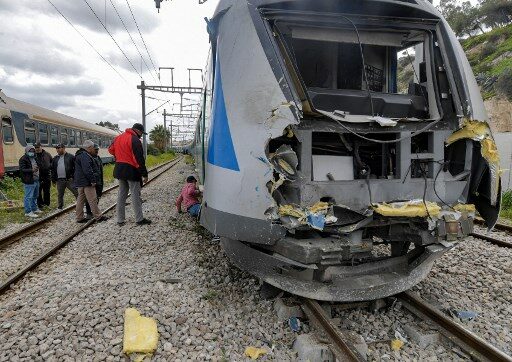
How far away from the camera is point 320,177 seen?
3.50 metres

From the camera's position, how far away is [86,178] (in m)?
7.72

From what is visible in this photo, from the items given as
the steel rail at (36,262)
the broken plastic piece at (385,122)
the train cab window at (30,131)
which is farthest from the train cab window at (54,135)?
the broken plastic piece at (385,122)

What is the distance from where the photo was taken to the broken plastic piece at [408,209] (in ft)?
10.3

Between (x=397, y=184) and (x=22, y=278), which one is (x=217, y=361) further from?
(x=22, y=278)

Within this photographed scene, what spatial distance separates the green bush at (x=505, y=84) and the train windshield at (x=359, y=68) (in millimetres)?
25284

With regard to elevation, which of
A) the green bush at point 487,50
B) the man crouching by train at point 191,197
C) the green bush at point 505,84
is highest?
the green bush at point 487,50

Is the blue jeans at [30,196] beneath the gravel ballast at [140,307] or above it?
above

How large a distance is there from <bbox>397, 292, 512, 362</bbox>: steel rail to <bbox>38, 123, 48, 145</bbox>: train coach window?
A: 602 inches

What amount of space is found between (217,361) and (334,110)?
2456 mm

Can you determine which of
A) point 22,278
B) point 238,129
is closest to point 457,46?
point 238,129

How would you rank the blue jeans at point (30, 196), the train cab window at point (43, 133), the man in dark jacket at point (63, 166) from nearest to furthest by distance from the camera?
the blue jeans at point (30, 196)
the man in dark jacket at point (63, 166)
the train cab window at point (43, 133)

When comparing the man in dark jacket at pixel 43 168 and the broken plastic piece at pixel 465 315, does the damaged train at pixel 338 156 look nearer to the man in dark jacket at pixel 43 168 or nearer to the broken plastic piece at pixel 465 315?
the broken plastic piece at pixel 465 315

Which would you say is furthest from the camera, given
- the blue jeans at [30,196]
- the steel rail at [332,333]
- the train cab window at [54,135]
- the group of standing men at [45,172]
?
the train cab window at [54,135]

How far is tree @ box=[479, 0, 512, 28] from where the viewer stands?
50.1 metres
